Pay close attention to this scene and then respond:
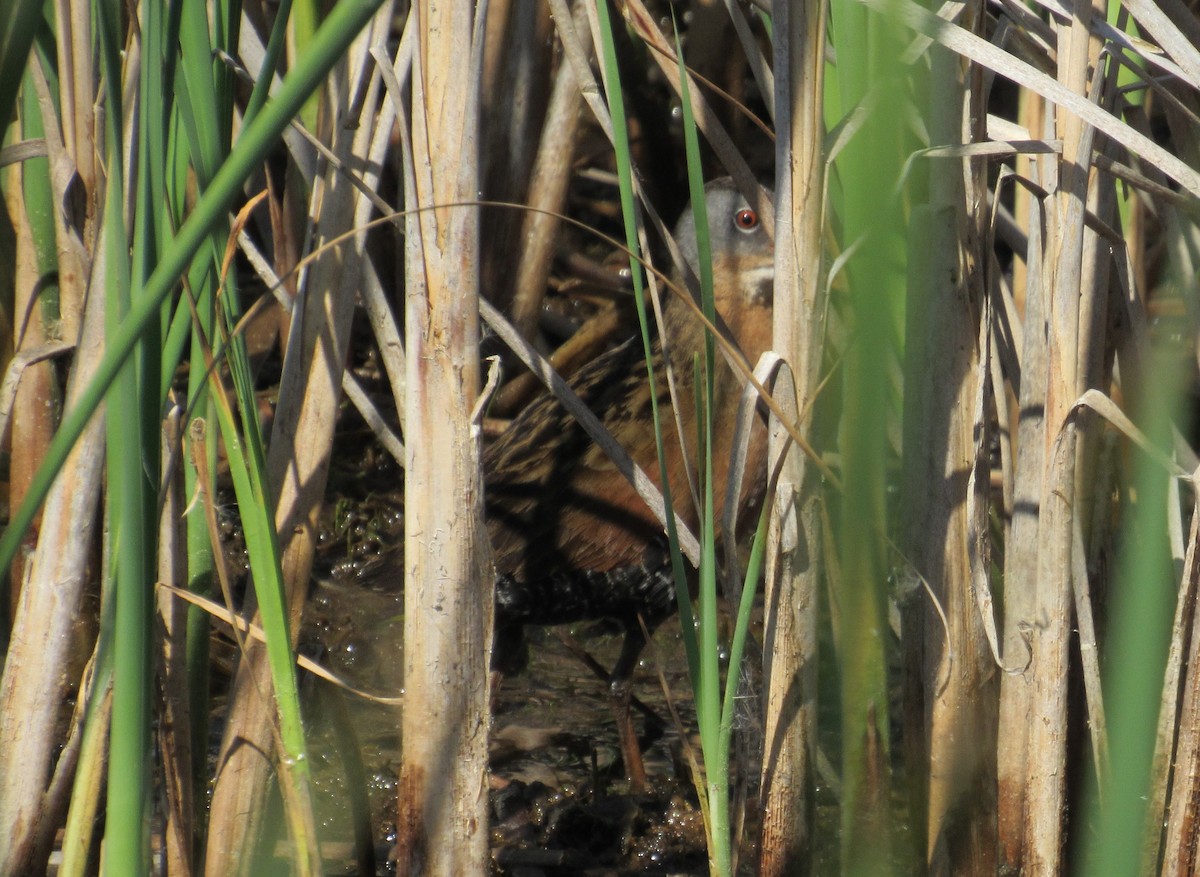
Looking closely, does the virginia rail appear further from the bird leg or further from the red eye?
the red eye

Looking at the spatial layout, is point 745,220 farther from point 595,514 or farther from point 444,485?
point 444,485

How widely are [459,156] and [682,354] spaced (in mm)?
1532

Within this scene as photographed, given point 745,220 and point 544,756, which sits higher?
point 745,220

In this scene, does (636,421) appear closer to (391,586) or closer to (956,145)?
(391,586)

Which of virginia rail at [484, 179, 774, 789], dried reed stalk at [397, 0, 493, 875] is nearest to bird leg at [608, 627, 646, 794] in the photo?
virginia rail at [484, 179, 774, 789]

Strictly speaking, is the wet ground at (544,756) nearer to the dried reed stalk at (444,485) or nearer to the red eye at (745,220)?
the dried reed stalk at (444,485)

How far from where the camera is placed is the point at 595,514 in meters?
2.76

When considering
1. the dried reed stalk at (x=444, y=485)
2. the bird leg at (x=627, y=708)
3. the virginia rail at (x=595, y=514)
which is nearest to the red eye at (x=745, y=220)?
the virginia rail at (x=595, y=514)

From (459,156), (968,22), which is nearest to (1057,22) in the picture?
(968,22)

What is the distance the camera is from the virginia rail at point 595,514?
2734 mm

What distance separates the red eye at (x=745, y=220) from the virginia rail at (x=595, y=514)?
0.32 m

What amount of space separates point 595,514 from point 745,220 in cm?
88

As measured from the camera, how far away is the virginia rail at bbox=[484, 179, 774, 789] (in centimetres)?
273

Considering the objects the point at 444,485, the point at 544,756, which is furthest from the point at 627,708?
the point at 444,485
